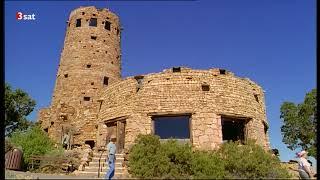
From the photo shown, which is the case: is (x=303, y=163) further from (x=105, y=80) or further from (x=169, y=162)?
(x=105, y=80)

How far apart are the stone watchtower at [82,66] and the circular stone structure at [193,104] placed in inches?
281

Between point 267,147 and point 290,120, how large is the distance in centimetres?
692

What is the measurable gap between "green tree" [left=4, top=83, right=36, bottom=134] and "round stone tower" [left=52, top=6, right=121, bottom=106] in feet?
17.8

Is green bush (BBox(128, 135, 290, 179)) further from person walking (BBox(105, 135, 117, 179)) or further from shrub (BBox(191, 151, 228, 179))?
person walking (BBox(105, 135, 117, 179))

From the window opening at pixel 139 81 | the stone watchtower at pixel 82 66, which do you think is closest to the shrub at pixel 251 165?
the window opening at pixel 139 81

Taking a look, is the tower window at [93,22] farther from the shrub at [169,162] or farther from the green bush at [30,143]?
the shrub at [169,162]

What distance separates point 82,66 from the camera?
31.1 metres

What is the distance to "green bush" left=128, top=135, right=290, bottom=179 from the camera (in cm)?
1410

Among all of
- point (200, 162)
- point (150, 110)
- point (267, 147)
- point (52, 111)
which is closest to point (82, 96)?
point (52, 111)

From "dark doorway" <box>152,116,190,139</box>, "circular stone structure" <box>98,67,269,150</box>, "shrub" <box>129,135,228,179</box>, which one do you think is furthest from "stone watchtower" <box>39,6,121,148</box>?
"shrub" <box>129,135,228,179</box>

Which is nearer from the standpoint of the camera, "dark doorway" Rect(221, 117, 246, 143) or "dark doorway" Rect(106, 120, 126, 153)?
"dark doorway" Rect(106, 120, 126, 153)

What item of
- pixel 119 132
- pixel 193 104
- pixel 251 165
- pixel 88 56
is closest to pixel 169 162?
pixel 251 165

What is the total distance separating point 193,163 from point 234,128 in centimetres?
867

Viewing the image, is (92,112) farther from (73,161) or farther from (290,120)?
(290,120)
